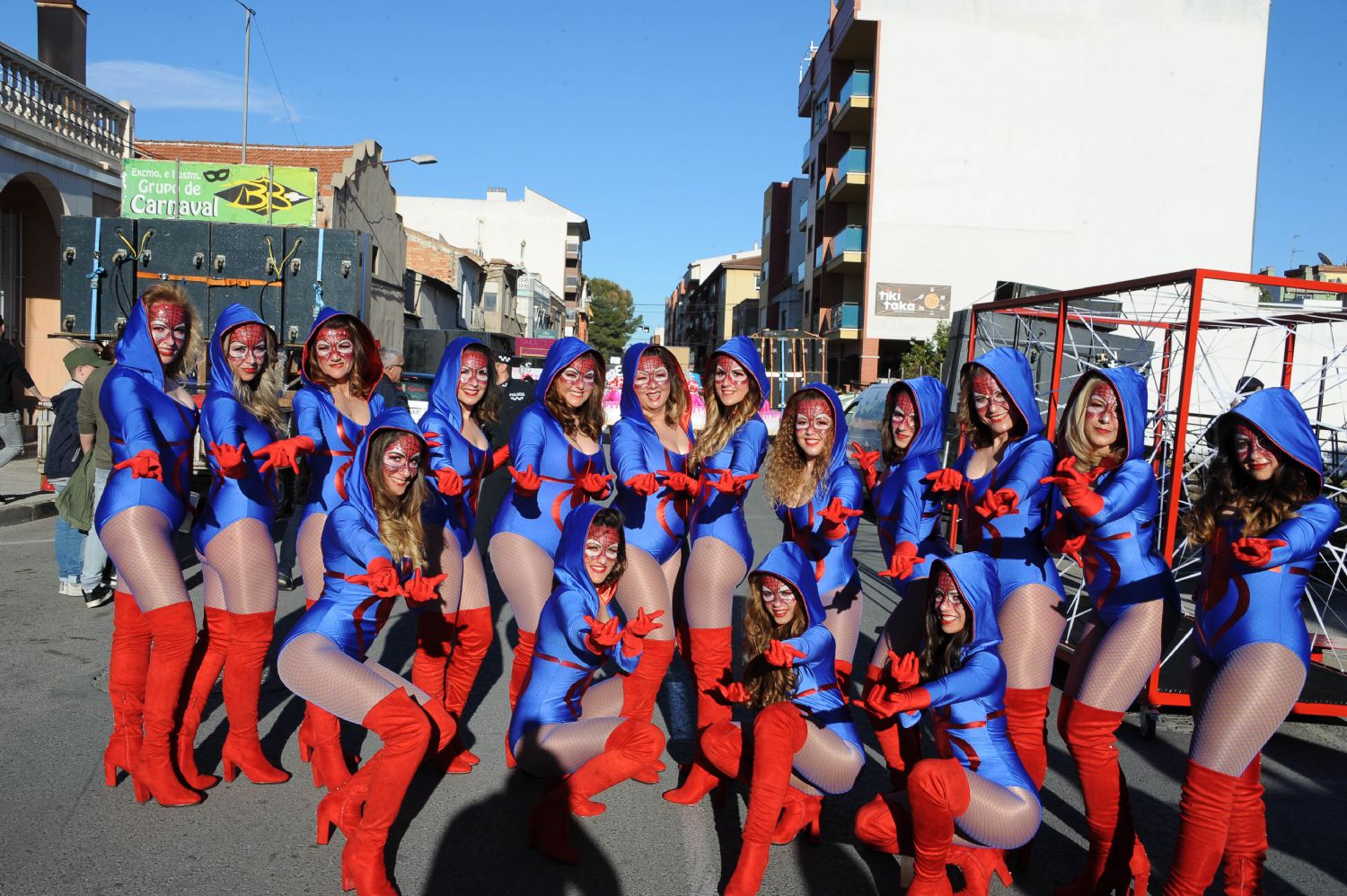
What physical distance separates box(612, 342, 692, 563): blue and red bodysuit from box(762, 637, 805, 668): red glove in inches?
39.8

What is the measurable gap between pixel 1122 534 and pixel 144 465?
12.0 ft

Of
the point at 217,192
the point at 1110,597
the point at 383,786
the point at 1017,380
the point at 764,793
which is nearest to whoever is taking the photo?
the point at 383,786

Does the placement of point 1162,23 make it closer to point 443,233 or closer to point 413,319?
point 413,319

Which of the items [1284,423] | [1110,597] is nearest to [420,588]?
[1110,597]

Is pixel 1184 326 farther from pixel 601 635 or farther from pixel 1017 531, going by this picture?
pixel 601 635

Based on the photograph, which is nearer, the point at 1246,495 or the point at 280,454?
the point at 1246,495

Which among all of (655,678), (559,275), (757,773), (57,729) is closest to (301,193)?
(57,729)

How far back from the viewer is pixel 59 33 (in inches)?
675

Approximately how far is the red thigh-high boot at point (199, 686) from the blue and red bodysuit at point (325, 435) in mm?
646

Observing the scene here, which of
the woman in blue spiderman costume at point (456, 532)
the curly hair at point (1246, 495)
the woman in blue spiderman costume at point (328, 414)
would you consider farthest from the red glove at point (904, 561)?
the woman in blue spiderman costume at point (328, 414)

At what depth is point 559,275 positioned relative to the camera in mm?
73500

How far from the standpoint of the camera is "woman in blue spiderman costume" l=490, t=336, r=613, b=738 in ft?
15.1

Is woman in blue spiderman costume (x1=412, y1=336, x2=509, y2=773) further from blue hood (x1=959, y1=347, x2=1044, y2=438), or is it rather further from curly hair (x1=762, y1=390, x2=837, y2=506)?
blue hood (x1=959, y1=347, x2=1044, y2=438)

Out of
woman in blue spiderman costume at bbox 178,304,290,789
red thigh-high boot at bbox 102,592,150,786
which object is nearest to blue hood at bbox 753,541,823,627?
woman in blue spiderman costume at bbox 178,304,290,789
